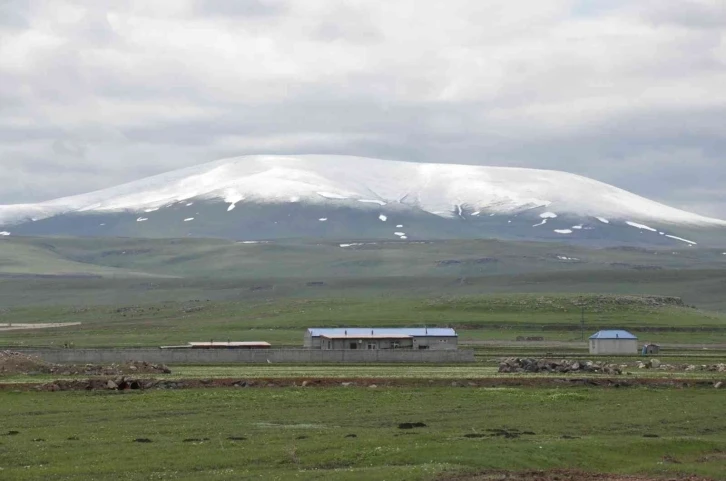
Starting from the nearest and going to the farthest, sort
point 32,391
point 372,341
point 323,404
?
point 323,404
point 32,391
point 372,341

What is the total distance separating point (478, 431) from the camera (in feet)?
127

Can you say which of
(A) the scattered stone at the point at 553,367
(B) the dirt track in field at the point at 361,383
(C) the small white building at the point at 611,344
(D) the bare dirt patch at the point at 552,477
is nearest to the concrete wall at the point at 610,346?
(C) the small white building at the point at 611,344

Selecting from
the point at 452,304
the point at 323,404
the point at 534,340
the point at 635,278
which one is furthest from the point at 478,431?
the point at 635,278

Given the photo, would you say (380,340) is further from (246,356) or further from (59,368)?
(59,368)

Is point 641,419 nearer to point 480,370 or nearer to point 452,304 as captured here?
point 480,370

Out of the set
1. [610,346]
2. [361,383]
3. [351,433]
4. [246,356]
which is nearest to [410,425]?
[351,433]

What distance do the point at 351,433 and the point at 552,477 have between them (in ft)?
26.9

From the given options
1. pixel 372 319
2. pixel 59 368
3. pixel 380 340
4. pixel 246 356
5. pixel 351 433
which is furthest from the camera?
pixel 372 319

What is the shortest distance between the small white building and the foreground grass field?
3682 cm

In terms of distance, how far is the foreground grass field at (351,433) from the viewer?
31781 mm

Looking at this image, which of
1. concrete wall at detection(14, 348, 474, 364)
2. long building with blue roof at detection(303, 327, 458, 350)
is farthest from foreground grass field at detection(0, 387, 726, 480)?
long building with blue roof at detection(303, 327, 458, 350)

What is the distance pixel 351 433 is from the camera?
124 ft

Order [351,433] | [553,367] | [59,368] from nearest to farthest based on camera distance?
[351,433] → [59,368] → [553,367]

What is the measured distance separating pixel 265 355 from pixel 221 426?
38110 mm
